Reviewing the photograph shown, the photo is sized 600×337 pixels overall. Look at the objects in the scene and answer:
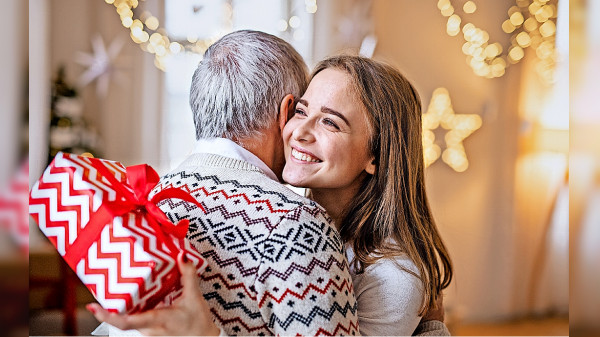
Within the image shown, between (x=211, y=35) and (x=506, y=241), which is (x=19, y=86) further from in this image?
(x=506, y=241)

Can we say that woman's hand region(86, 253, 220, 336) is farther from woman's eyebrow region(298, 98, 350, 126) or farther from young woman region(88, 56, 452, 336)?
woman's eyebrow region(298, 98, 350, 126)

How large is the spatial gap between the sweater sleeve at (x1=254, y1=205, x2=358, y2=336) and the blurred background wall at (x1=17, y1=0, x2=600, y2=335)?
2.34 metres

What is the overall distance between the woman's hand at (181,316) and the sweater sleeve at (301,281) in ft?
0.41

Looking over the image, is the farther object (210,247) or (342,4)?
(342,4)

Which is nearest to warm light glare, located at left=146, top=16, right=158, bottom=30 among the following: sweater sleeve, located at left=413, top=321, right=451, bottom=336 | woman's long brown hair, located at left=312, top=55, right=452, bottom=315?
woman's long brown hair, located at left=312, top=55, right=452, bottom=315

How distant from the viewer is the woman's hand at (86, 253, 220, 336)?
1.05 meters

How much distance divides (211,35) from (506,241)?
2.61 m

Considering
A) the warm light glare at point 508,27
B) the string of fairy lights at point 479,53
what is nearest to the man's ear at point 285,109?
the string of fairy lights at point 479,53

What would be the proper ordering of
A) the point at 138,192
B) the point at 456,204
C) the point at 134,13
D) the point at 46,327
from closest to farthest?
1. the point at 138,192
2. the point at 46,327
3. the point at 134,13
4. the point at 456,204

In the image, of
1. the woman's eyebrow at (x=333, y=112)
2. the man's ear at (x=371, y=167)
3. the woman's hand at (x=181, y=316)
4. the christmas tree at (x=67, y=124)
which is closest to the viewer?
the woman's hand at (x=181, y=316)

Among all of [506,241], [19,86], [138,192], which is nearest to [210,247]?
[138,192]

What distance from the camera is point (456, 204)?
4.56 metres

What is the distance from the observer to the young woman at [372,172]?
148 cm

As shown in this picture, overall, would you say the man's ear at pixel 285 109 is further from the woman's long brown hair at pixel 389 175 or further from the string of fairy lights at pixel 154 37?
the string of fairy lights at pixel 154 37
